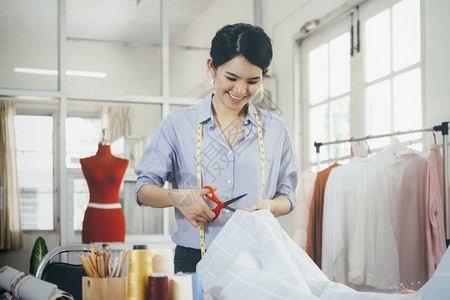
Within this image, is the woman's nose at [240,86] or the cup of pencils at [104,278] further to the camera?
the woman's nose at [240,86]

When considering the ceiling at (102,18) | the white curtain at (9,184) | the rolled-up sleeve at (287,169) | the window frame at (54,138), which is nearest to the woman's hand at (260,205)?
the rolled-up sleeve at (287,169)

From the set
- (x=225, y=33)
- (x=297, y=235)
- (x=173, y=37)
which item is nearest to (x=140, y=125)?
(x=173, y=37)

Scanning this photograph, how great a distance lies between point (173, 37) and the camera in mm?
5664

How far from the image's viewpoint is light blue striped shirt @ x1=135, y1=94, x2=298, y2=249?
1.83 m

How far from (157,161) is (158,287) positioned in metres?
0.79

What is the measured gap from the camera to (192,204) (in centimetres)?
171

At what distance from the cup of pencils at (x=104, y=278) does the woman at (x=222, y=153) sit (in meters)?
0.53

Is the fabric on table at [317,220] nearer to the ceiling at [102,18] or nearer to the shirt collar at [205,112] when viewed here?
the shirt collar at [205,112]

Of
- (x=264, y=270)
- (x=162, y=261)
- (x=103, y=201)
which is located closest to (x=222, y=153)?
(x=264, y=270)

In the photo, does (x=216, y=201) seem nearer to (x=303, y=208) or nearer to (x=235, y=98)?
(x=235, y=98)

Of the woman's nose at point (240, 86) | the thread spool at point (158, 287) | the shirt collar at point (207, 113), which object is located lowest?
the thread spool at point (158, 287)

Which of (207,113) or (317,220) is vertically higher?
(207,113)

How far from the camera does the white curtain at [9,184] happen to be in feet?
16.6

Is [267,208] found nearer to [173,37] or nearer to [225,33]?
[225,33]
